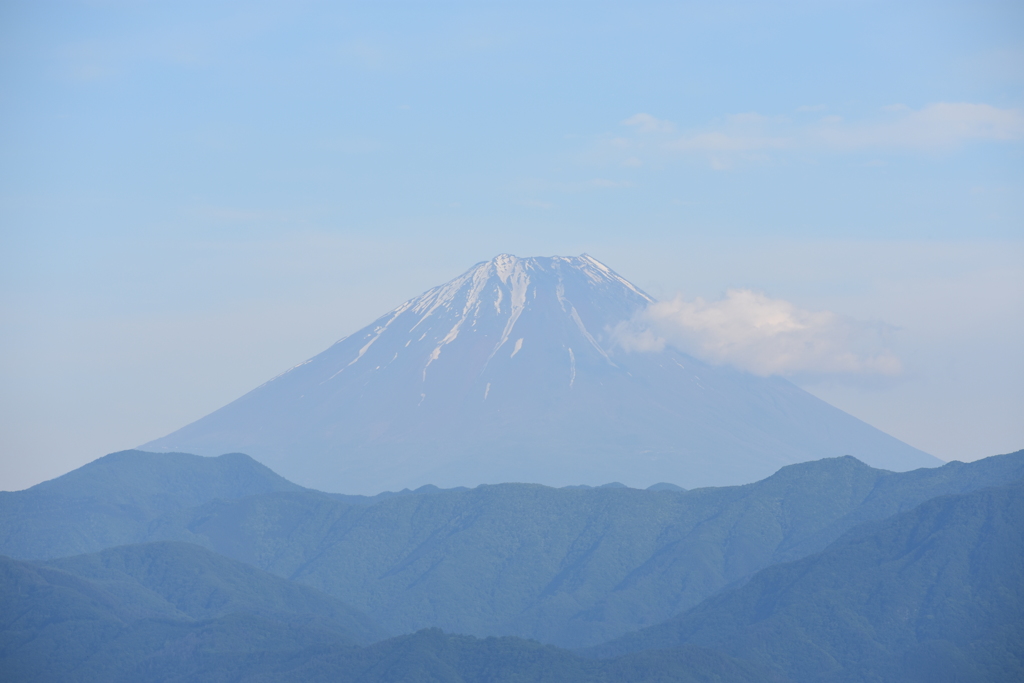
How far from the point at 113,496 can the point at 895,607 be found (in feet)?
331

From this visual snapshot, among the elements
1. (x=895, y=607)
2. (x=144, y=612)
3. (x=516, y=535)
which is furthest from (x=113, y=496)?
(x=895, y=607)

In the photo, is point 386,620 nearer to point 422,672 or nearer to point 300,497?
point 300,497

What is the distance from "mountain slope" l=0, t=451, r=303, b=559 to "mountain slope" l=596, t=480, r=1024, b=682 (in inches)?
2816

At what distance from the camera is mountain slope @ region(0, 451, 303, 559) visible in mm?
152750

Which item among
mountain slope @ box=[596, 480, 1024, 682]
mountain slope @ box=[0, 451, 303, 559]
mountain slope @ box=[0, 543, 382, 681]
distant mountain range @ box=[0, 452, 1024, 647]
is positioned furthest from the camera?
mountain slope @ box=[0, 451, 303, 559]

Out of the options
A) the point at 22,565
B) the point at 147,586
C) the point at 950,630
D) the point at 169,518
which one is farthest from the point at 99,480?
the point at 950,630

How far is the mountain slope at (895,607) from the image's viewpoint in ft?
304

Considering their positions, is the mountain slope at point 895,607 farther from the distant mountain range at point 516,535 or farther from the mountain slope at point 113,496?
the mountain slope at point 113,496

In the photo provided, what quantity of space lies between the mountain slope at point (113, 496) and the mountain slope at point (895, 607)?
235ft

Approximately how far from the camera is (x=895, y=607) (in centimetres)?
10000

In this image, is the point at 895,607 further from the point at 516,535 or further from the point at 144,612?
the point at 144,612

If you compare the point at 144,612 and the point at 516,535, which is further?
the point at 516,535

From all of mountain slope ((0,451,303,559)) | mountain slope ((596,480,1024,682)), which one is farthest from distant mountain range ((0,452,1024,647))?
mountain slope ((596,480,1024,682))

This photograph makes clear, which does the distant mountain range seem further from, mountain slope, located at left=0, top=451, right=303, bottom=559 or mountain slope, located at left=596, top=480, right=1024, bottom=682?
mountain slope, located at left=596, top=480, right=1024, bottom=682
